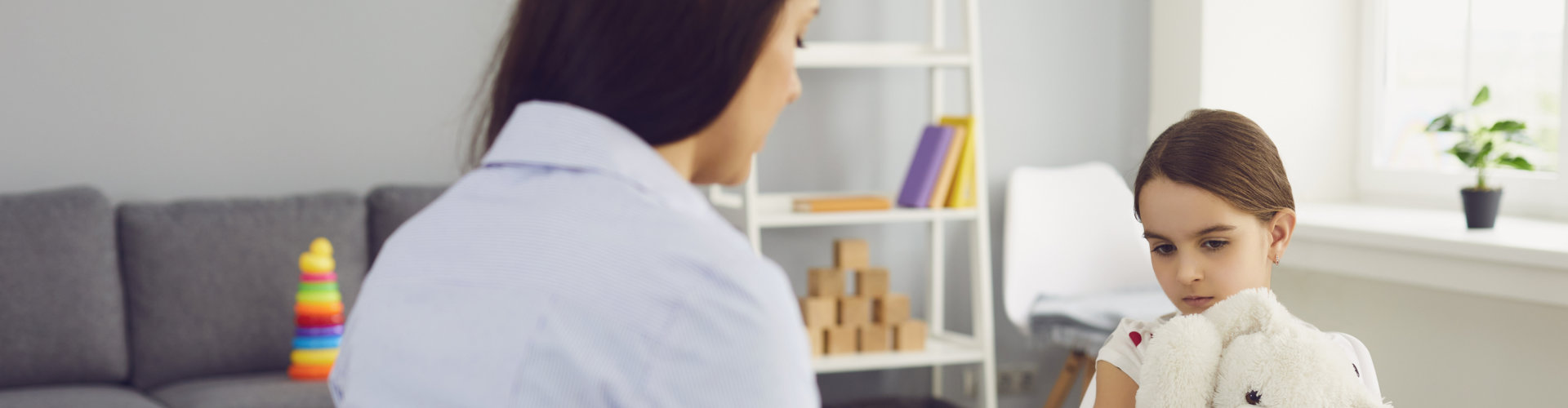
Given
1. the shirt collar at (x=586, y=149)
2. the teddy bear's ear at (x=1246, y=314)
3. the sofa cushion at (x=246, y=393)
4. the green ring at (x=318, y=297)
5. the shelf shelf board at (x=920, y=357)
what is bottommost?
the shelf shelf board at (x=920, y=357)

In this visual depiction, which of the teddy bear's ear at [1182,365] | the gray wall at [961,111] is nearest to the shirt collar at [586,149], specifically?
the teddy bear's ear at [1182,365]

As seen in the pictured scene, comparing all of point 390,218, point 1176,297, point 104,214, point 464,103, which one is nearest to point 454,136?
point 464,103

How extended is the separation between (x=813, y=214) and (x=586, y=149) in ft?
7.33

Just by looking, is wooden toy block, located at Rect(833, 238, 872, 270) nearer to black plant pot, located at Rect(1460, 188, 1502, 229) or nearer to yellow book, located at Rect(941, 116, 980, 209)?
yellow book, located at Rect(941, 116, 980, 209)

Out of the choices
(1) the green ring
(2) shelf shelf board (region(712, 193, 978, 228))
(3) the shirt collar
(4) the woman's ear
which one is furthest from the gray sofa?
(3) the shirt collar

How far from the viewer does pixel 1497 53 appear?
2.53m

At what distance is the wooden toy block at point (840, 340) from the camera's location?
279 centimetres

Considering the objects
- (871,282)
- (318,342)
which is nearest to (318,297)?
(318,342)

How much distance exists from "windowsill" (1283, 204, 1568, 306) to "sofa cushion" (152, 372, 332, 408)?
1.94m

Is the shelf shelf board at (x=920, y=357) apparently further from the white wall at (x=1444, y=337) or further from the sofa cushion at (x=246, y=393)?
the sofa cushion at (x=246, y=393)

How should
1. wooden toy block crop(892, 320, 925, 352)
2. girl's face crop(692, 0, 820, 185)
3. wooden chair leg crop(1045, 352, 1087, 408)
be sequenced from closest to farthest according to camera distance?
1. girl's face crop(692, 0, 820, 185)
2. wooden toy block crop(892, 320, 925, 352)
3. wooden chair leg crop(1045, 352, 1087, 408)

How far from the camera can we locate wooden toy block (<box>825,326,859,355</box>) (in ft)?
9.15

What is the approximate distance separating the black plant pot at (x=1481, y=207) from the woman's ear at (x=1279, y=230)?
4.13 ft

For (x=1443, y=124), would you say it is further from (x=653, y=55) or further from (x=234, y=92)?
(x=234, y=92)
